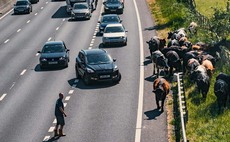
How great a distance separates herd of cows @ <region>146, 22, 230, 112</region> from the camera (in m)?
26.9

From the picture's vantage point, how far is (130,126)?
83.2ft

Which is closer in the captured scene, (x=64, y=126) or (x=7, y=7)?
(x=64, y=126)

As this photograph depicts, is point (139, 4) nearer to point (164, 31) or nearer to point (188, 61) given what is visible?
point (164, 31)

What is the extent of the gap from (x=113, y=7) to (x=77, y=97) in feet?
111

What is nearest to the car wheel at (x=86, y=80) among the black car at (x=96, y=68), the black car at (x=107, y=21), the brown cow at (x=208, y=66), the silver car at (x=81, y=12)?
the black car at (x=96, y=68)

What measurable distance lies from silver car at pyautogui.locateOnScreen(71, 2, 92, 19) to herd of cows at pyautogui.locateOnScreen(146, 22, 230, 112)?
19.6 metres

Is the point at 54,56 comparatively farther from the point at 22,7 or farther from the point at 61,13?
the point at 22,7

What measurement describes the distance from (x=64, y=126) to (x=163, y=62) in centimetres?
969

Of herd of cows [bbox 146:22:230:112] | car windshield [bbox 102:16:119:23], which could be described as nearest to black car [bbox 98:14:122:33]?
car windshield [bbox 102:16:119:23]

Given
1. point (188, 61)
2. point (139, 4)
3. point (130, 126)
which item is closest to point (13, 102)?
point (130, 126)

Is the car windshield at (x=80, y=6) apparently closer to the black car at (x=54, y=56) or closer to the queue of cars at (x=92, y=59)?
the queue of cars at (x=92, y=59)

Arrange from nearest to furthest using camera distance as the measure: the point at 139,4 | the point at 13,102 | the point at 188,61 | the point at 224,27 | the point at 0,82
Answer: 1. the point at 13,102
2. the point at 188,61
3. the point at 0,82
4. the point at 224,27
5. the point at 139,4

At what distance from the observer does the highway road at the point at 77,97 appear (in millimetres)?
24797

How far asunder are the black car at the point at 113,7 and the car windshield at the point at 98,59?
29.0m
